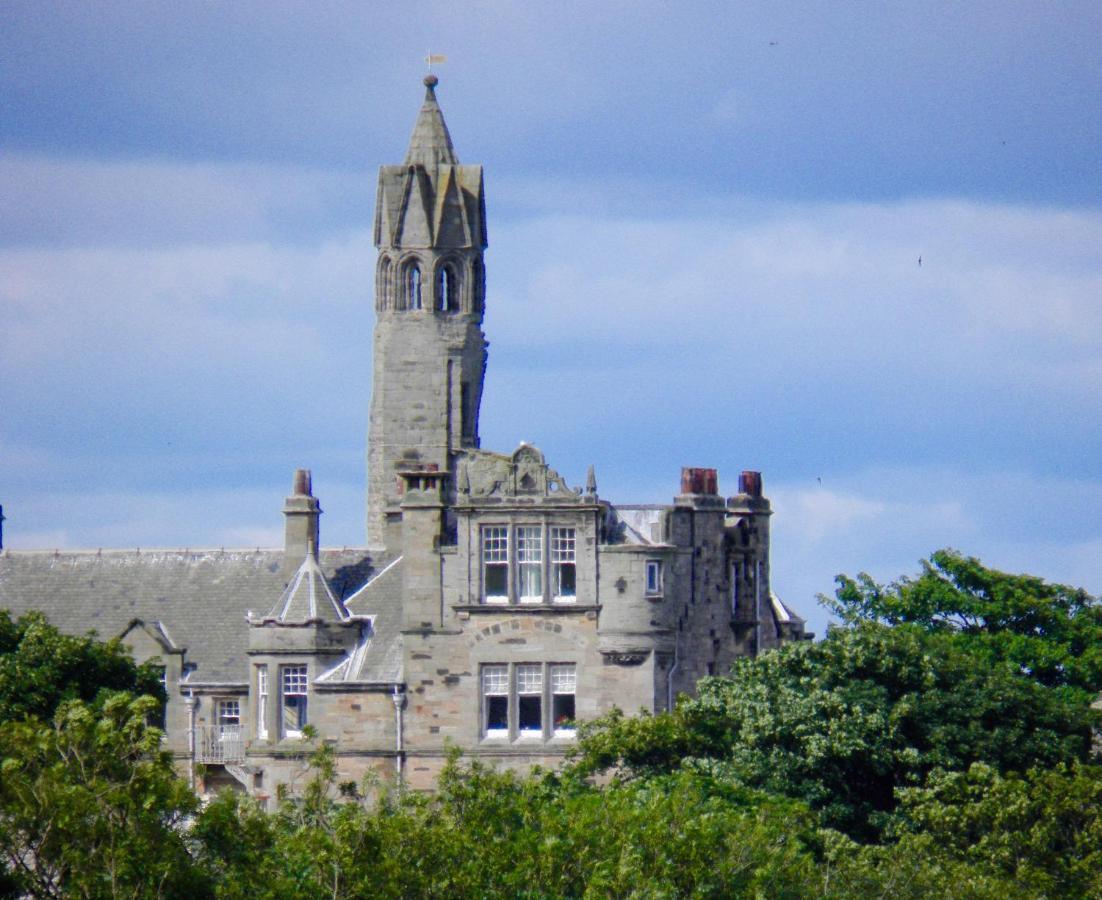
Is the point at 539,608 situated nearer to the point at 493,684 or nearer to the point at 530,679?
the point at 530,679

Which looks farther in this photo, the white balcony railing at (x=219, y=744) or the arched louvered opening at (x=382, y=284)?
the arched louvered opening at (x=382, y=284)

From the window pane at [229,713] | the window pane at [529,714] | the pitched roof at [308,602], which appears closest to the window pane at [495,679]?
the window pane at [529,714]

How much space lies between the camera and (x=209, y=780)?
10200 cm

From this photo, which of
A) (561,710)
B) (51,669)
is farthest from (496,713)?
(51,669)

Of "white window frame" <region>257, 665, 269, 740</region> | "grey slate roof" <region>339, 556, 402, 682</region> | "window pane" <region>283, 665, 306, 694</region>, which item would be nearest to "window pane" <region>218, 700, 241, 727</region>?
"white window frame" <region>257, 665, 269, 740</region>

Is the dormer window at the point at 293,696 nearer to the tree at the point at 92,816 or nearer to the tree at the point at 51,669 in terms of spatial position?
the tree at the point at 51,669

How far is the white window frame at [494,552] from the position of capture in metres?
95.6

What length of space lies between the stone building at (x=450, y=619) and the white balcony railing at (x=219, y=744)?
2.7 inches

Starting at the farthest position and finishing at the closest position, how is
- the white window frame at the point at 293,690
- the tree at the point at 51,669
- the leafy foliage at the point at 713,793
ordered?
1. the white window frame at the point at 293,690
2. the tree at the point at 51,669
3. the leafy foliage at the point at 713,793

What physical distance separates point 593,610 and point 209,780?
14.5 meters

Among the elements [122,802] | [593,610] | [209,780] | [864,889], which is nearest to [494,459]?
[593,610]

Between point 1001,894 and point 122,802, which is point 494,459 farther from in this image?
point 122,802

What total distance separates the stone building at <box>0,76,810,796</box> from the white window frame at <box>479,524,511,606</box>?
64 millimetres

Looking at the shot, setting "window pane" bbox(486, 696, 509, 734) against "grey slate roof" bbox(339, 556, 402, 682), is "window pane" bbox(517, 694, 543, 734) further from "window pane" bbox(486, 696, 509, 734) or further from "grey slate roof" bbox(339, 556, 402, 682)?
"grey slate roof" bbox(339, 556, 402, 682)
